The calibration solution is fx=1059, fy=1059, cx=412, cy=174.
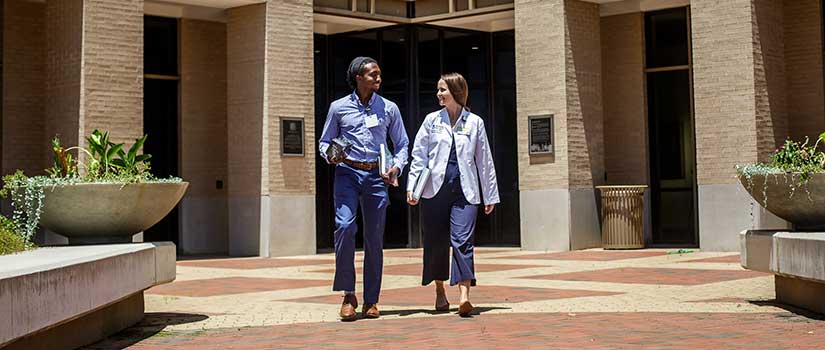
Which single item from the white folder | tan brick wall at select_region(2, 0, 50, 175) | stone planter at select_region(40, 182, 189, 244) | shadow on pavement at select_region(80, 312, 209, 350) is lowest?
shadow on pavement at select_region(80, 312, 209, 350)

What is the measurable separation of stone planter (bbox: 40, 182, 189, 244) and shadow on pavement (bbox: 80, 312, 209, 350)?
0.70 m

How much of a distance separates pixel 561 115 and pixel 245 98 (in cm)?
581

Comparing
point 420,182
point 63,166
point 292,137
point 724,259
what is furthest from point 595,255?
point 63,166

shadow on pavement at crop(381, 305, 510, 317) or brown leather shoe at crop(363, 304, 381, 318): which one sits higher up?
brown leather shoe at crop(363, 304, 381, 318)

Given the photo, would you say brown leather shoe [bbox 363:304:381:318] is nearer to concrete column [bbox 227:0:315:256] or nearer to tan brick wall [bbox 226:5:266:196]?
concrete column [bbox 227:0:315:256]

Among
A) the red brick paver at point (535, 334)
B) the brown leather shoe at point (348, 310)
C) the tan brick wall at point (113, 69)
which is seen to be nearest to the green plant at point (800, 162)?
the red brick paver at point (535, 334)

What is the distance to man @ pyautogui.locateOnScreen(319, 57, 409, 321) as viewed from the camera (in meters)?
7.92

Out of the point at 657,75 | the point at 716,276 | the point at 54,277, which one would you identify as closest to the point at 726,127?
the point at 657,75

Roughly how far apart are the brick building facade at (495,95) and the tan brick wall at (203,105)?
3 centimetres

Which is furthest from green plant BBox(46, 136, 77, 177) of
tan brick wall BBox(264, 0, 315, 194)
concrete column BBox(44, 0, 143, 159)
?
tan brick wall BBox(264, 0, 315, 194)

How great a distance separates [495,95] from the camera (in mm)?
21781

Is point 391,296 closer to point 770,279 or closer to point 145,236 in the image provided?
point 770,279

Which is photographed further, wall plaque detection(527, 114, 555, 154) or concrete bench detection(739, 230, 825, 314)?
wall plaque detection(527, 114, 555, 154)

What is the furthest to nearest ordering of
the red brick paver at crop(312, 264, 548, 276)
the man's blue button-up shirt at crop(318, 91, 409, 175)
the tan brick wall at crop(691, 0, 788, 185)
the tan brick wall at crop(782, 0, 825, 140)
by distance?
the tan brick wall at crop(782, 0, 825, 140) → the tan brick wall at crop(691, 0, 788, 185) → the red brick paver at crop(312, 264, 548, 276) → the man's blue button-up shirt at crop(318, 91, 409, 175)
